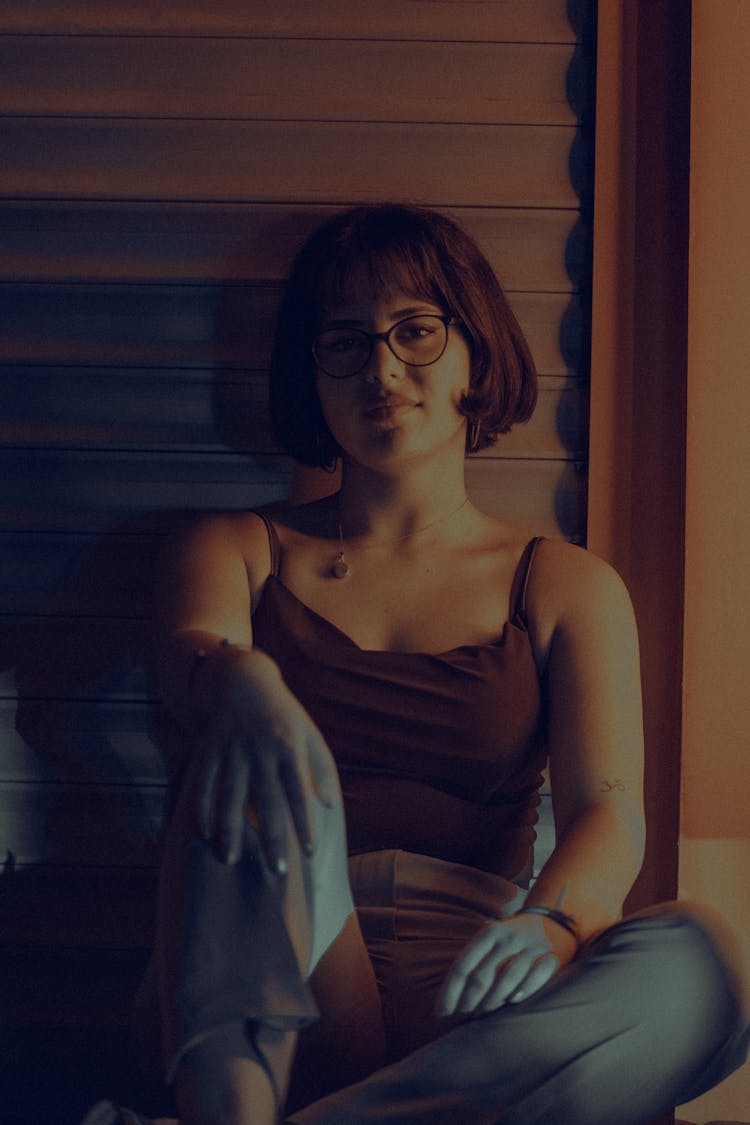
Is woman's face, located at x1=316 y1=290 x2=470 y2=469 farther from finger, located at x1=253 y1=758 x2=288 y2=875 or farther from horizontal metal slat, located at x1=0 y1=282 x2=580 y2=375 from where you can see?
finger, located at x1=253 y1=758 x2=288 y2=875

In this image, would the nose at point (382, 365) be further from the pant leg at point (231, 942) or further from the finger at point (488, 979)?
the finger at point (488, 979)

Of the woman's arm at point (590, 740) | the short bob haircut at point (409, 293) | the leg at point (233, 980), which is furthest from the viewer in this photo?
the short bob haircut at point (409, 293)

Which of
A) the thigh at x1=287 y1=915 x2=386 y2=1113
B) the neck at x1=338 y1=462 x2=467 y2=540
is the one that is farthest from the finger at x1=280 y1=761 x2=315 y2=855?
the neck at x1=338 y1=462 x2=467 y2=540

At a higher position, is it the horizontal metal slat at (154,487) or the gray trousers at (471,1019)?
the horizontal metal slat at (154,487)

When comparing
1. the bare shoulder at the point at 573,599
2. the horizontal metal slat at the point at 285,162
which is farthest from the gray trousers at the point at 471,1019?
the horizontal metal slat at the point at 285,162

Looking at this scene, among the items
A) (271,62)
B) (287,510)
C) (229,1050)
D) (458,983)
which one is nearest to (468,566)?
(287,510)

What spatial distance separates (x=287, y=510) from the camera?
1.86 meters

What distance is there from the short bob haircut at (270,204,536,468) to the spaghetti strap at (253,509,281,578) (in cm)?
20

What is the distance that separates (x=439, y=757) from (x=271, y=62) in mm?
1341

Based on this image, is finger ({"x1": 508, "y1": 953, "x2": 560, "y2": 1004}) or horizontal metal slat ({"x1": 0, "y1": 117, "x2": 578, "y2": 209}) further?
horizontal metal slat ({"x1": 0, "y1": 117, "x2": 578, "y2": 209})

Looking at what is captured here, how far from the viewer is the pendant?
1.77 meters

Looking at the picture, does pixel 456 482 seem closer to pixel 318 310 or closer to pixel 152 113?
pixel 318 310

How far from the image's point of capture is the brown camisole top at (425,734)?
1.61m

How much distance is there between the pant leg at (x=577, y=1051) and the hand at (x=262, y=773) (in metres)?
0.27
